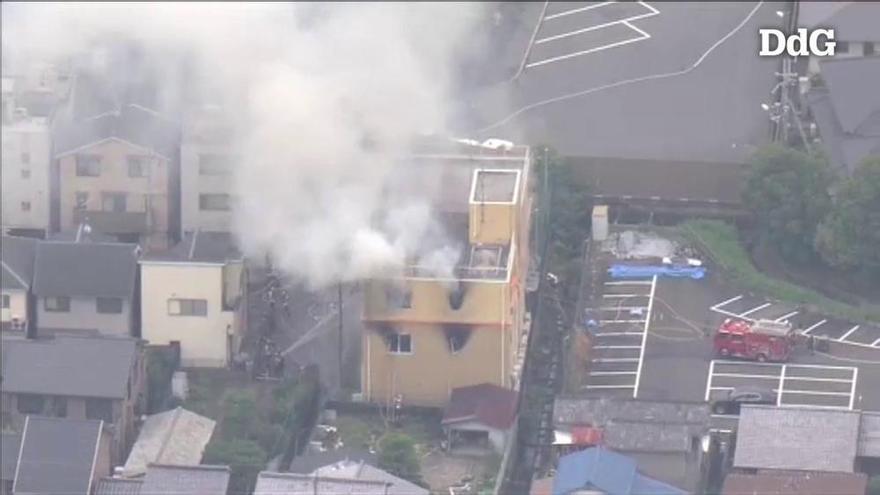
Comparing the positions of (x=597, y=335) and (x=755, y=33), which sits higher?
(x=755, y=33)

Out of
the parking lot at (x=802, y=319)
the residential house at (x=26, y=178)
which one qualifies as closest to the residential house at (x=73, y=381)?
the residential house at (x=26, y=178)

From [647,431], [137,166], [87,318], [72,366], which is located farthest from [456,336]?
[137,166]

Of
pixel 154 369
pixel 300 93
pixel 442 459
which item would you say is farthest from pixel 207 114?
pixel 442 459

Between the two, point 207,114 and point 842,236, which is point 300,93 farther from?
point 842,236

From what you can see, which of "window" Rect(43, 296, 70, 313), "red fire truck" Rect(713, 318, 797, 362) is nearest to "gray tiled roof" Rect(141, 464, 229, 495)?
"window" Rect(43, 296, 70, 313)

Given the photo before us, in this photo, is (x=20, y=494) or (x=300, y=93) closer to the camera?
(x=20, y=494)

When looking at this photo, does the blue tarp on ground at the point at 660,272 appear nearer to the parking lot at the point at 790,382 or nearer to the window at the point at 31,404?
the parking lot at the point at 790,382

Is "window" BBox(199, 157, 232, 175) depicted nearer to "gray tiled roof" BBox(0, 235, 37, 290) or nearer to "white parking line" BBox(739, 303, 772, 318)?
"gray tiled roof" BBox(0, 235, 37, 290)
